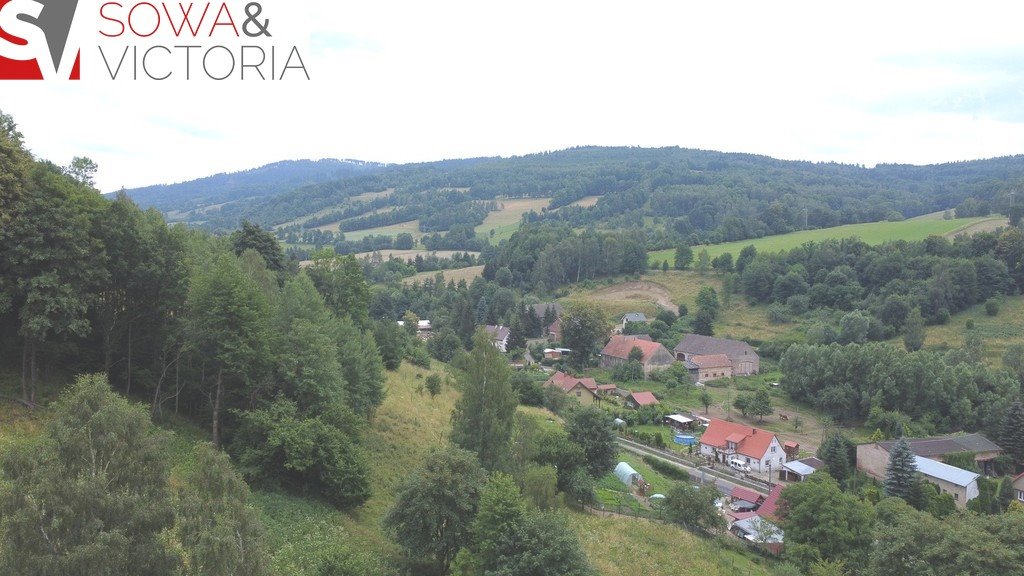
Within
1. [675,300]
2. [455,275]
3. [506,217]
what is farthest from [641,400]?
[506,217]

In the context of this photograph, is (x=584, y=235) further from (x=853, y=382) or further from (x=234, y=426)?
(x=234, y=426)

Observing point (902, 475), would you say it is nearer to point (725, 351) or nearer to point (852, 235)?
point (725, 351)

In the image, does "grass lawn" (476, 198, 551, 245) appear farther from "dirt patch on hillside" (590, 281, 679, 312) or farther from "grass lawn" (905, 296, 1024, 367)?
"grass lawn" (905, 296, 1024, 367)

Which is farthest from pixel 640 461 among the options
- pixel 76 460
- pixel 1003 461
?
pixel 76 460

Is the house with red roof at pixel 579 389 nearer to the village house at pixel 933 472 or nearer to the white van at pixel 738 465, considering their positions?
the white van at pixel 738 465

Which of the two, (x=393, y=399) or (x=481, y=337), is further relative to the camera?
(x=393, y=399)

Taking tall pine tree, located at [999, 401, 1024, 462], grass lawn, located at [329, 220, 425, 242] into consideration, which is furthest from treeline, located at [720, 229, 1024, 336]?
grass lawn, located at [329, 220, 425, 242]

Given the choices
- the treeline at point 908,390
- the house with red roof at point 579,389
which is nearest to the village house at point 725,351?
the treeline at point 908,390
